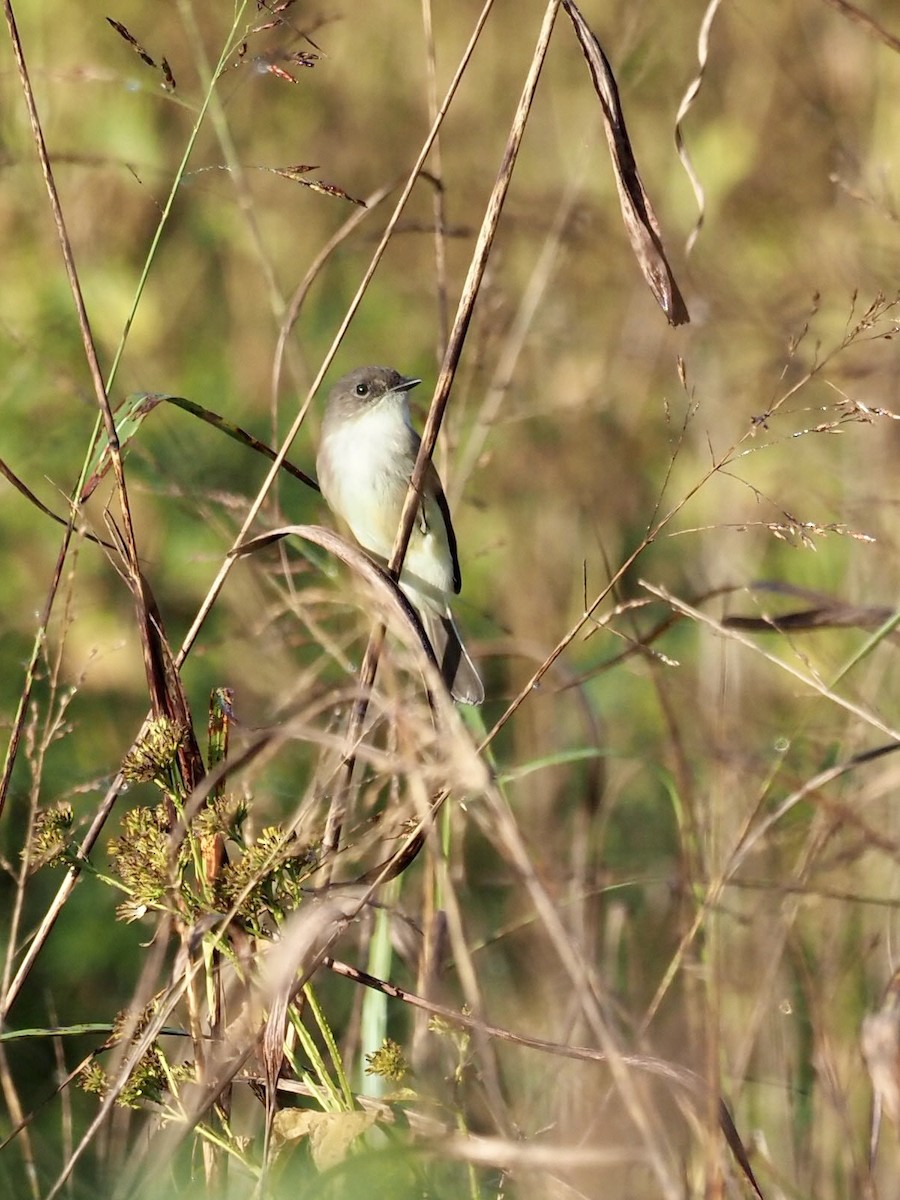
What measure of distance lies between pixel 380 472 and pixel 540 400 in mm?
1725

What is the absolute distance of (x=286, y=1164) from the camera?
149cm

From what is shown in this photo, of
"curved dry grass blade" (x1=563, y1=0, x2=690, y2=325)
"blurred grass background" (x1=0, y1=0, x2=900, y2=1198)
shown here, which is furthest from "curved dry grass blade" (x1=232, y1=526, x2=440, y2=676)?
"blurred grass background" (x1=0, y1=0, x2=900, y2=1198)

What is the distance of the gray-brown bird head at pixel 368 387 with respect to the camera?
146 inches

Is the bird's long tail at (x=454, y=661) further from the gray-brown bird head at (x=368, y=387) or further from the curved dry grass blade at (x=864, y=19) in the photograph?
the curved dry grass blade at (x=864, y=19)

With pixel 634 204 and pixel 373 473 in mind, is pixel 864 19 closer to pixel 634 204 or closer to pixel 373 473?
pixel 634 204

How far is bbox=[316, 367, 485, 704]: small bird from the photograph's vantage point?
12.1 feet

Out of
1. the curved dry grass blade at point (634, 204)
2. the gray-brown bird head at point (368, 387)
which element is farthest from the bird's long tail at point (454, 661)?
the curved dry grass blade at point (634, 204)

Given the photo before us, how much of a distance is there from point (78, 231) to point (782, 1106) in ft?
11.7

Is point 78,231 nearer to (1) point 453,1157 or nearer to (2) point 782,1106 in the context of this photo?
(2) point 782,1106

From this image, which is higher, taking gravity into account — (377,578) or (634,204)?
(634,204)

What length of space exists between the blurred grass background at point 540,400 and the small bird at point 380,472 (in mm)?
248

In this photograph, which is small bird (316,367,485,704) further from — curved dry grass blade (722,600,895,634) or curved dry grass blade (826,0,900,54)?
curved dry grass blade (826,0,900,54)

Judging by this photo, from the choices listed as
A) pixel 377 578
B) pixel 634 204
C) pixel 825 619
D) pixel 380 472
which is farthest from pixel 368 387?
pixel 377 578

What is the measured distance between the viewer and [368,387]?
374cm
